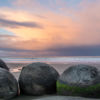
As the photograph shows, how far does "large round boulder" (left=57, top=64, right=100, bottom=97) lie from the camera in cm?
476

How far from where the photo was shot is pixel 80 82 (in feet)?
15.7

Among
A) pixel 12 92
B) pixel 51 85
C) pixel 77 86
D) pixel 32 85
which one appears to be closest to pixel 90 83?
pixel 77 86

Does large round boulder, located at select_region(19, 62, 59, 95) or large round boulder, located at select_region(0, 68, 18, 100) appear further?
large round boulder, located at select_region(19, 62, 59, 95)

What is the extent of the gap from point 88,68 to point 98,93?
780mm

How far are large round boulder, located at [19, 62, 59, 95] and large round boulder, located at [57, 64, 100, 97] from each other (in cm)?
47

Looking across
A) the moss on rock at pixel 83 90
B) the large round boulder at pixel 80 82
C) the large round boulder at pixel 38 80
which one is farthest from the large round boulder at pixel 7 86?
the moss on rock at pixel 83 90

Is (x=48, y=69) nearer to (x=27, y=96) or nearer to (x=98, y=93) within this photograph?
(x=27, y=96)

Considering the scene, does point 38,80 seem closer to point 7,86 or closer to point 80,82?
point 7,86

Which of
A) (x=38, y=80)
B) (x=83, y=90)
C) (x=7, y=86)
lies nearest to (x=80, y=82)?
(x=83, y=90)

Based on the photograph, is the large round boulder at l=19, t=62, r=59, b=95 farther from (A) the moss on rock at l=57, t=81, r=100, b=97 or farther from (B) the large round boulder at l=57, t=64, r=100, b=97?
(A) the moss on rock at l=57, t=81, r=100, b=97

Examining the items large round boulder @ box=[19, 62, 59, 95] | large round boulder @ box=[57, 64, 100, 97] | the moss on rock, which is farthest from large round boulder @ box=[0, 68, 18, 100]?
the moss on rock

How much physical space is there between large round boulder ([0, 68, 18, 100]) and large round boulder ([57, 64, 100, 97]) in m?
1.39

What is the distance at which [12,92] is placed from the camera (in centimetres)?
502

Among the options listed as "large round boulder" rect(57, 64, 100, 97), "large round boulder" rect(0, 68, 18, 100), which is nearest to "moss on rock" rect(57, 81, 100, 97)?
"large round boulder" rect(57, 64, 100, 97)
